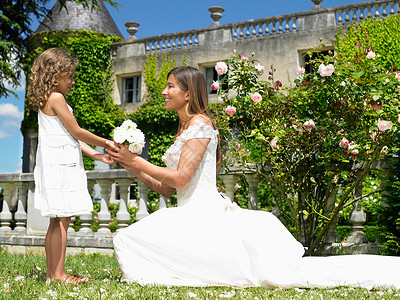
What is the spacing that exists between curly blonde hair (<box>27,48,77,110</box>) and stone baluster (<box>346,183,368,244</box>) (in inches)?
134

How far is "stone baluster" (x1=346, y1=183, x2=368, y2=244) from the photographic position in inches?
213

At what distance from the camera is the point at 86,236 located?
22.2 feet

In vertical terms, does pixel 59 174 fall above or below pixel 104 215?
above

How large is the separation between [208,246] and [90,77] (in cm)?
1705

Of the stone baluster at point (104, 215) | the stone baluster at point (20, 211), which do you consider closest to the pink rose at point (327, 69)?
the stone baluster at point (104, 215)

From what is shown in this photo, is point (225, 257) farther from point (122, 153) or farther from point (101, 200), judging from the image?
point (101, 200)

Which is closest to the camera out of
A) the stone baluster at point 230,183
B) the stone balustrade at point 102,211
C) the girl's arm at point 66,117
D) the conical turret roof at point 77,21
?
the girl's arm at point 66,117

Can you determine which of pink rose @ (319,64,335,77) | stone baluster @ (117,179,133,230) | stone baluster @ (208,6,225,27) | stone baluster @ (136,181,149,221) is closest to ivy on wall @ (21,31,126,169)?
stone baluster @ (208,6,225,27)

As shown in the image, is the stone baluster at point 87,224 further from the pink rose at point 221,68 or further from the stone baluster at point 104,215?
the pink rose at point 221,68

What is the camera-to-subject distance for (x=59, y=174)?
371cm

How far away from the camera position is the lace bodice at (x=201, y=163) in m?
3.60

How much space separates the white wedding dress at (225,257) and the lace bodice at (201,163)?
0.06 feet

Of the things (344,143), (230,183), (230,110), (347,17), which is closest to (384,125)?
(344,143)

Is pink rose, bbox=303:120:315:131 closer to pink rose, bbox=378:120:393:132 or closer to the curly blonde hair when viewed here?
pink rose, bbox=378:120:393:132
